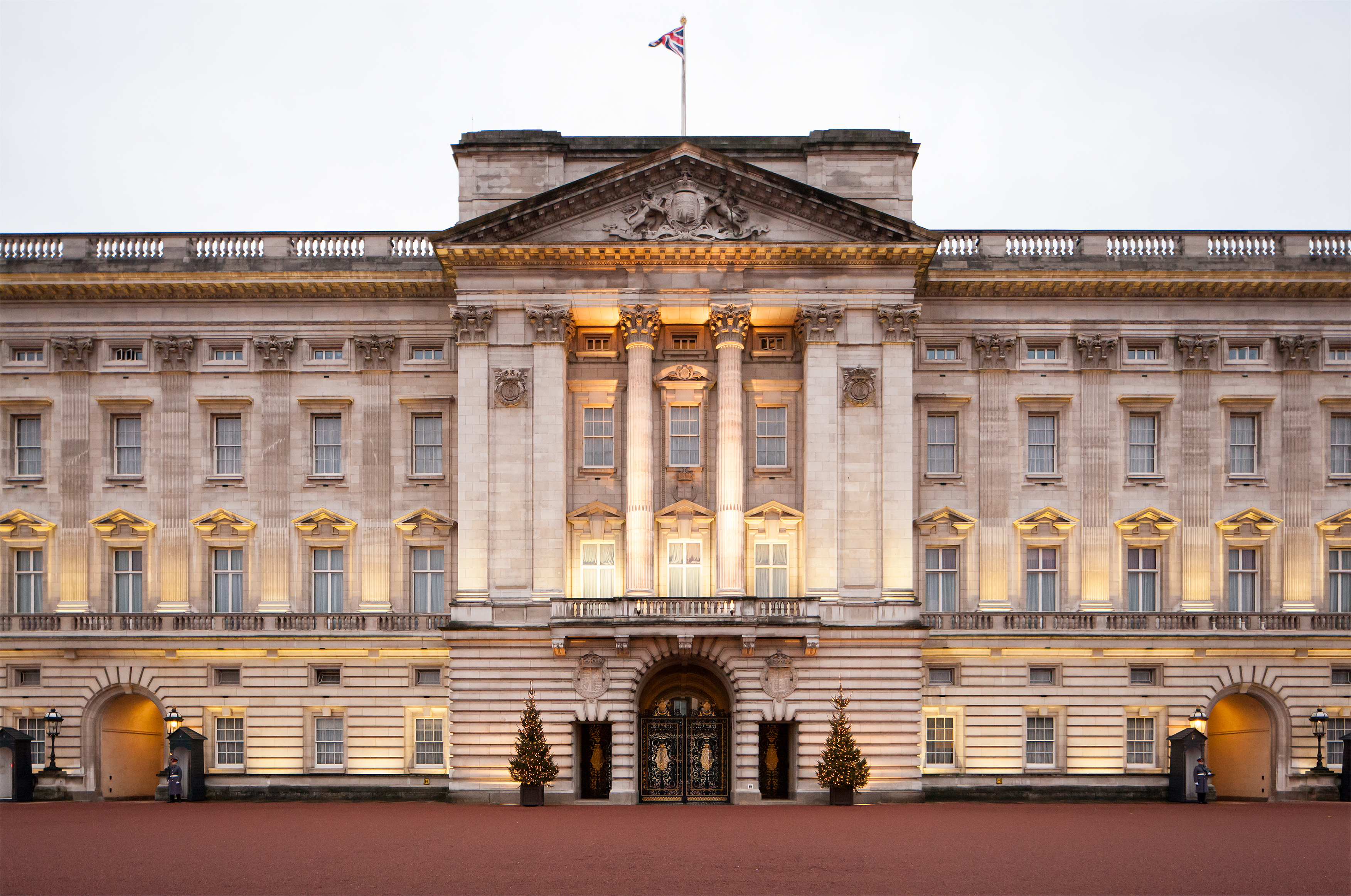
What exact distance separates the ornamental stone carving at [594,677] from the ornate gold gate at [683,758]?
86.9 inches

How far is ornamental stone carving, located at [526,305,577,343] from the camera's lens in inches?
1550

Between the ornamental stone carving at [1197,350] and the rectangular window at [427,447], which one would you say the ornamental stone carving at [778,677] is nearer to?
the rectangular window at [427,447]

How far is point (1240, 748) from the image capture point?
4175cm

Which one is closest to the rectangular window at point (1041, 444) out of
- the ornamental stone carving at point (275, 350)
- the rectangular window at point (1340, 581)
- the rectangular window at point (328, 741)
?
the rectangular window at point (1340, 581)

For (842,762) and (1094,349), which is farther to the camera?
(1094,349)

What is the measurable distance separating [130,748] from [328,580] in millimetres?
8798

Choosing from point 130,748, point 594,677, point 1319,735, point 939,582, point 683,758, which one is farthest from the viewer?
point 130,748

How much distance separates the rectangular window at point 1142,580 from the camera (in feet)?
136

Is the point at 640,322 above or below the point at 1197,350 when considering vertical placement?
above

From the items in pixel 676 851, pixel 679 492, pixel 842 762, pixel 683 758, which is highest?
pixel 679 492

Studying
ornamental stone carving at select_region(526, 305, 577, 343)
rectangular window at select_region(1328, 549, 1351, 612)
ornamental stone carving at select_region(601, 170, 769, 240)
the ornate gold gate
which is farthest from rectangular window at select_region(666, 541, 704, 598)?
rectangular window at select_region(1328, 549, 1351, 612)

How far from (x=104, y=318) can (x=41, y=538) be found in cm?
761

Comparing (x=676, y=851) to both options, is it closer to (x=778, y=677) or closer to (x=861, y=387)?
(x=778, y=677)

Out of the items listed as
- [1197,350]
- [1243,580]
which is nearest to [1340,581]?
[1243,580]
